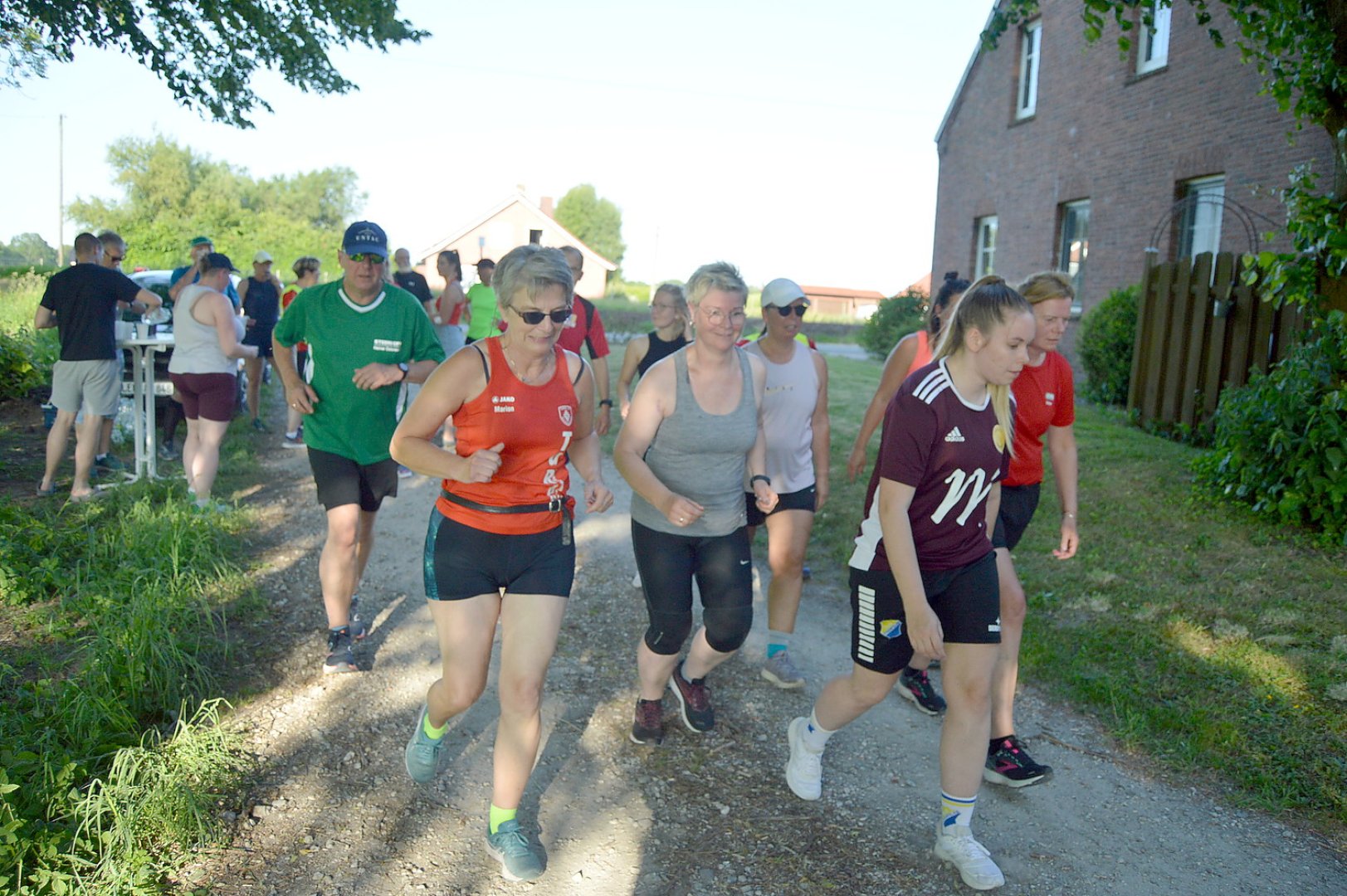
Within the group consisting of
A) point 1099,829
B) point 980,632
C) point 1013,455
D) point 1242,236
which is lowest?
point 1099,829

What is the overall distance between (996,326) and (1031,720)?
7.57ft

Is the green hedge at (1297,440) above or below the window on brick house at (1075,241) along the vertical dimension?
below

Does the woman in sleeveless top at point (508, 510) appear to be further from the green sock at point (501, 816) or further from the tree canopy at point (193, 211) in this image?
the tree canopy at point (193, 211)

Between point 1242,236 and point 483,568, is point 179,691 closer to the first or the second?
point 483,568

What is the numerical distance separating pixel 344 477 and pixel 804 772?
99.5 inches

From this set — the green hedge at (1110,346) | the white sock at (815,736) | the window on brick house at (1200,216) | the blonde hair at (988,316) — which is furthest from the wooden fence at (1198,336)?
the white sock at (815,736)

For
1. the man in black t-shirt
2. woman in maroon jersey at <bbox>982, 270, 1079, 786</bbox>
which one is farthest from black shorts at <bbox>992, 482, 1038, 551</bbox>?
the man in black t-shirt

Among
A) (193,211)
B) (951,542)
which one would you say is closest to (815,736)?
(951,542)

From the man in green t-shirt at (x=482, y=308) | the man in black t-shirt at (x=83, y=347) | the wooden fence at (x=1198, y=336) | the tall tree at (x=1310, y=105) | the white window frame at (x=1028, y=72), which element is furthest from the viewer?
the white window frame at (x=1028, y=72)

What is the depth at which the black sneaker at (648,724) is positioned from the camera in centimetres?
439

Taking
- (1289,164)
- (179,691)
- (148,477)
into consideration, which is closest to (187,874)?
(179,691)

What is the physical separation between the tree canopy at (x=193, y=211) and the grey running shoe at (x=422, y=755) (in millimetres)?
15632

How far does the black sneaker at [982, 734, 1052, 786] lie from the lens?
4.00 m

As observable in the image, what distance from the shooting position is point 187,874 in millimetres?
3227
